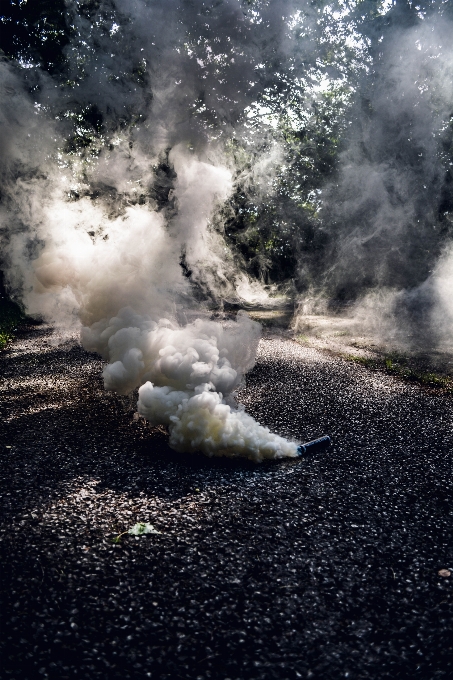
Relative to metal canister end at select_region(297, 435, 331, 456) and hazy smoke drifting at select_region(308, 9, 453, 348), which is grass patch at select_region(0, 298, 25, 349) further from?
hazy smoke drifting at select_region(308, 9, 453, 348)

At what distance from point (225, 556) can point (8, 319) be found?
48.7ft

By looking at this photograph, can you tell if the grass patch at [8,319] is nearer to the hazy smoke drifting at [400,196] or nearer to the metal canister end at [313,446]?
the metal canister end at [313,446]

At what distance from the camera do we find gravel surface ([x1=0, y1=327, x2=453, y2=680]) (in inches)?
91.0

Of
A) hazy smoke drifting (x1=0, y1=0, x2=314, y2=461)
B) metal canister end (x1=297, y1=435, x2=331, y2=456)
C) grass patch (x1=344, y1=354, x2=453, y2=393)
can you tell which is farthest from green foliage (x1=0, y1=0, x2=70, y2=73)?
grass patch (x1=344, y1=354, x2=453, y2=393)

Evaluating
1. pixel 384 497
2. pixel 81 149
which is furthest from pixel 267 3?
pixel 384 497

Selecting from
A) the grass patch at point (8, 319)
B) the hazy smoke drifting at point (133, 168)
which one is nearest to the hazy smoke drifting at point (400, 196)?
the hazy smoke drifting at point (133, 168)

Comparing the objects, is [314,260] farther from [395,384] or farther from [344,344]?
[395,384]

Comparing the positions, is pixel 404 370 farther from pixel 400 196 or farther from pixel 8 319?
pixel 8 319

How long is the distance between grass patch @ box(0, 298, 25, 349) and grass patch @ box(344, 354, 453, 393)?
808 centimetres

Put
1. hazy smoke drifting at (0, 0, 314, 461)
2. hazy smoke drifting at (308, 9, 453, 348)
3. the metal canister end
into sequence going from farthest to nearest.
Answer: hazy smoke drifting at (308, 9, 453, 348), hazy smoke drifting at (0, 0, 314, 461), the metal canister end

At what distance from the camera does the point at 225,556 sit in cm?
Answer: 309

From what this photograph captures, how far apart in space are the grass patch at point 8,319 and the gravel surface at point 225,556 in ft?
25.7

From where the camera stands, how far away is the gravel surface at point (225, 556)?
231cm

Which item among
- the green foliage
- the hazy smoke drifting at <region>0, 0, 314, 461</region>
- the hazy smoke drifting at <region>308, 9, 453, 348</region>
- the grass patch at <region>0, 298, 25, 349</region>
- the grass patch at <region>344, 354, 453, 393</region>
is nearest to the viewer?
the hazy smoke drifting at <region>0, 0, 314, 461</region>
